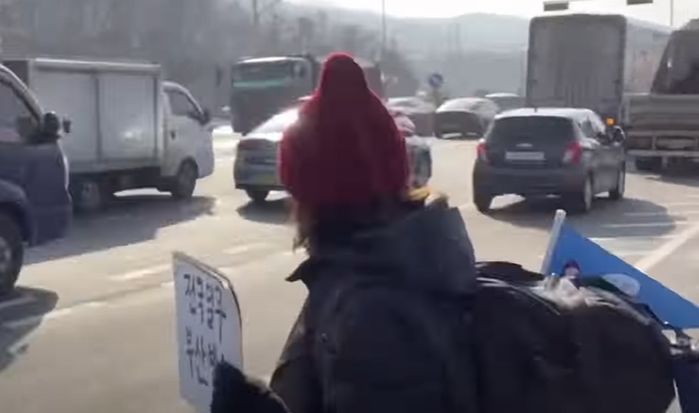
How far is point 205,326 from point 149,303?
8.51 meters

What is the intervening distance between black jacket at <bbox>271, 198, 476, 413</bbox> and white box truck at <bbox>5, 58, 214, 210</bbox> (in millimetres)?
16330

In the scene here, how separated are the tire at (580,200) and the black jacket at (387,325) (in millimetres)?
17645

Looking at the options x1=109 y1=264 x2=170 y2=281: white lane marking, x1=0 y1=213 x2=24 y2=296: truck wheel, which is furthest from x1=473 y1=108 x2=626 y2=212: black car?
Answer: x1=0 y1=213 x2=24 y2=296: truck wheel

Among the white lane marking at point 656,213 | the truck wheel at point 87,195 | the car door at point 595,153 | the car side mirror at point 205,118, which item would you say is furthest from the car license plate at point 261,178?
the white lane marking at point 656,213

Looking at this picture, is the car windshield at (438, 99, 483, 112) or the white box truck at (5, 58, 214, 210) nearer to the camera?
the white box truck at (5, 58, 214, 210)

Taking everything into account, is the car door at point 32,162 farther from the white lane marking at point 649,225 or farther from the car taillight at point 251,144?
the white lane marking at point 649,225

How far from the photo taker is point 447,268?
7.82 ft

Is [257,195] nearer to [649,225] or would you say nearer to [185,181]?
[185,181]

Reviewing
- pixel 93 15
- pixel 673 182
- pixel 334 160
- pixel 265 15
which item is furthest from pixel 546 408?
pixel 265 15

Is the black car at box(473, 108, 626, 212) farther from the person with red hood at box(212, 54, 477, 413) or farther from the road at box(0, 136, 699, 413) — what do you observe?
the person with red hood at box(212, 54, 477, 413)

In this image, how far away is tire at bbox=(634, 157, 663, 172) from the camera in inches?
1155

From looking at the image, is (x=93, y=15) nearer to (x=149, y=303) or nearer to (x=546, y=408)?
(x=149, y=303)

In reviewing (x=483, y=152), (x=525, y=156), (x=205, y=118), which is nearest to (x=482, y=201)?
(x=483, y=152)

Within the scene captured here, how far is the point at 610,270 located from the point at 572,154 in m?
16.7
